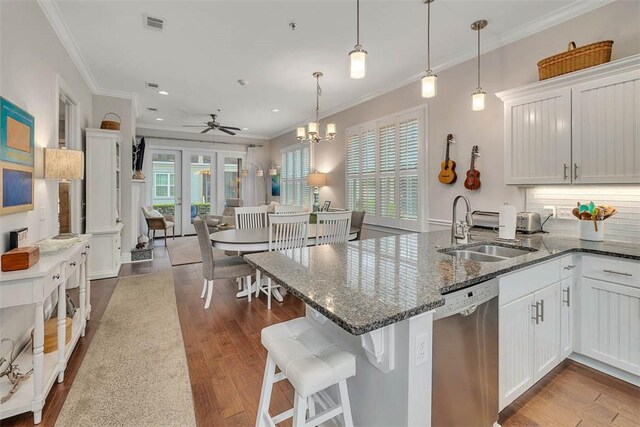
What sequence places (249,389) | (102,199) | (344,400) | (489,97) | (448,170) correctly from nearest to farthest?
(344,400) → (249,389) → (489,97) → (448,170) → (102,199)

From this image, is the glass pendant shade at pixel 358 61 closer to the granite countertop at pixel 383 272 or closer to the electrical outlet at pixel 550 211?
the granite countertop at pixel 383 272

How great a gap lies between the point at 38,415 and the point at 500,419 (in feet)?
8.70

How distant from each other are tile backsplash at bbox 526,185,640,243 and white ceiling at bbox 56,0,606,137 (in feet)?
4.94

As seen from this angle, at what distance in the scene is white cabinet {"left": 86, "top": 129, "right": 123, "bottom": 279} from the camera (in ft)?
13.8

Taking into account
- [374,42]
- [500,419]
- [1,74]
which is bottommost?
[500,419]

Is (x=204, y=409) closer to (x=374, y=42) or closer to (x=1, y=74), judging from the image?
(x=1, y=74)

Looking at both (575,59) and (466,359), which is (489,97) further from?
(466,359)

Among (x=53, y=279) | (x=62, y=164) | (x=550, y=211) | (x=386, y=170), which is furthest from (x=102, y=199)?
→ (x=550, y=211)

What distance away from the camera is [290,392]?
1.96 m

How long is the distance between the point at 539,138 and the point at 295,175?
5.36 metres

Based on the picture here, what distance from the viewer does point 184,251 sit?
623 centimetres

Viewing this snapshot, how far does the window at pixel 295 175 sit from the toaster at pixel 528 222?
456 cm

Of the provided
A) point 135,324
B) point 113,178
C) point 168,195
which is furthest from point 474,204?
point 168,195

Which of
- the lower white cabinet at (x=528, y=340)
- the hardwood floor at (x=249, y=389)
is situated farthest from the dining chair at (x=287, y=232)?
the lower white cabinet at (x=528, y=340)
